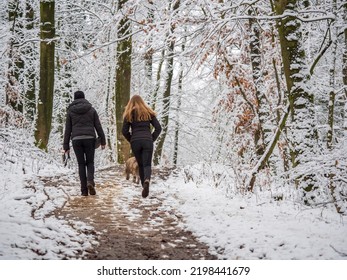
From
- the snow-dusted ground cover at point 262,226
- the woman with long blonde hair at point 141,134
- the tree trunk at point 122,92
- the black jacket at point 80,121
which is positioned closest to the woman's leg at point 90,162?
the black jacket at point 80,121

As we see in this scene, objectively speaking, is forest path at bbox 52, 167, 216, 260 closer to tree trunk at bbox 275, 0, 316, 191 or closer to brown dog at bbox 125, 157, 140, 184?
brown dog at bbox 125, 157, 140, 184

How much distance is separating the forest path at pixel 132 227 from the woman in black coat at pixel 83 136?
0.37 meters

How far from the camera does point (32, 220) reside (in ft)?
13.4

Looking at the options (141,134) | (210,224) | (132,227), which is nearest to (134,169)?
(141,134)

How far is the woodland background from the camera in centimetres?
508

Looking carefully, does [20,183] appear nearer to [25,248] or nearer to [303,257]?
[25,248]

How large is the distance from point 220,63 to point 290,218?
11.2 ft

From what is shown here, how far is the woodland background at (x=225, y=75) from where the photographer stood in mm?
5078

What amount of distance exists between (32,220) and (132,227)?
4.27 ft

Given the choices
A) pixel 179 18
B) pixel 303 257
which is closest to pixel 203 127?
pixel 179 18

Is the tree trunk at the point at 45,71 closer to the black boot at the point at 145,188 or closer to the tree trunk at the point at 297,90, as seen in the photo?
the black boot at the point at 145,188

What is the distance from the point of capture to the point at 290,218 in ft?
14.4

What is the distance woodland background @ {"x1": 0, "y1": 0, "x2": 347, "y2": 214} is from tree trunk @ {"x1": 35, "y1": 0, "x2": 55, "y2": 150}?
3 centimetres

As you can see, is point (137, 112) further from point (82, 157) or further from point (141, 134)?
point (82, 157)
